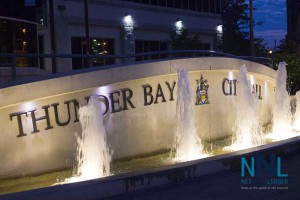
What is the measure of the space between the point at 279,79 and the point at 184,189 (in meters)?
9.99

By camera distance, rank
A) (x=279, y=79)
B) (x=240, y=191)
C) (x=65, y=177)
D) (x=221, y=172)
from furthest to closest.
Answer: (x=279, y=79) → (x=65, y=177) → (x=221, y=172) → (x=240, y=191)

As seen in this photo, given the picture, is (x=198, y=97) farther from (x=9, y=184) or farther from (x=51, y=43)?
(x=51, y=43)

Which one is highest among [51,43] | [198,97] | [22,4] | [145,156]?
[22,4]

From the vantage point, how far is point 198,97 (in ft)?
42.9

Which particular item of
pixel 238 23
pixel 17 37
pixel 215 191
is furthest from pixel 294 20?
pixel 238 23

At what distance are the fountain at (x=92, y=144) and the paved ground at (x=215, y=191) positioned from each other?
223cm

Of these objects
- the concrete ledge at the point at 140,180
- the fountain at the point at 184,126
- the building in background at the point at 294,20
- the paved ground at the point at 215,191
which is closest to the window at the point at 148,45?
the building in background at the point at 294,20

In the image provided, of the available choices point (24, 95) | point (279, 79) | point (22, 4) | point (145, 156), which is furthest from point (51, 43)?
point (24, 95)

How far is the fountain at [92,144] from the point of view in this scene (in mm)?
9473

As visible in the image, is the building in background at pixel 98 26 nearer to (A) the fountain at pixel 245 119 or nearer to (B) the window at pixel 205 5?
(B) the window at pixel 205 5

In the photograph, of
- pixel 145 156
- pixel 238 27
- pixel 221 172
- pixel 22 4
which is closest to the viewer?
pixel 221 172

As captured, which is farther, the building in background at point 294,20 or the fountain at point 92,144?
the building in background at point 294,20

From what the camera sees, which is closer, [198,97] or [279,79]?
[198,97]

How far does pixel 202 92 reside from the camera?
13172 millimetres
